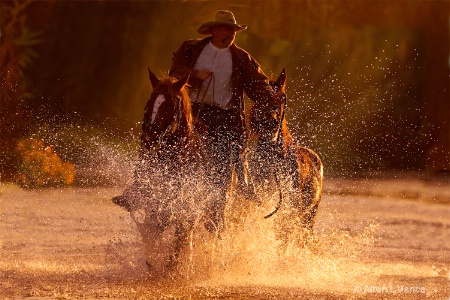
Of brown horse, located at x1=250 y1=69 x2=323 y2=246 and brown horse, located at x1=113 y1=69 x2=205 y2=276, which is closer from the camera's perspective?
brown horse, located at x1=113 y1=69 x2=205 y2=276

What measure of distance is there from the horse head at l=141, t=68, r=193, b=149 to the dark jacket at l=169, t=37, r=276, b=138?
0.75 m

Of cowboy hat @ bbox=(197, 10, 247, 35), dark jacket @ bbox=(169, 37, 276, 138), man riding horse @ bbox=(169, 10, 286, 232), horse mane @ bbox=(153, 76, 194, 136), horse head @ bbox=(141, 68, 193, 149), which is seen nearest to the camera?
horse head @ bbox=(141, 68, 193, 149)

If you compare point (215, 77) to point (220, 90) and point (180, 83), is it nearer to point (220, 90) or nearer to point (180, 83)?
point (220, 90)

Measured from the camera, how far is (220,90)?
10188 mm

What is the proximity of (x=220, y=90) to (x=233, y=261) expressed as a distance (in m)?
1.41

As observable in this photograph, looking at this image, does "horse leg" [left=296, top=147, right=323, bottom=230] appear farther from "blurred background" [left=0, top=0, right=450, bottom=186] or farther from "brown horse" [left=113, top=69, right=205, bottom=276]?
"blurred background" [left=0, top=0, right=450, bottom=186]

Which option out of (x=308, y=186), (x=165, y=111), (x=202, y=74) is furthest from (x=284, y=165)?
(x=165, y=111)

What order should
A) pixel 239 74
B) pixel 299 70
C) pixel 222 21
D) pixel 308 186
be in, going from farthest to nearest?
pixel 299 70 < pixel 308 186 < pixel 239 74 < pixel 222 21

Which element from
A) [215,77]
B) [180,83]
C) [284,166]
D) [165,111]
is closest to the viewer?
[165,111]

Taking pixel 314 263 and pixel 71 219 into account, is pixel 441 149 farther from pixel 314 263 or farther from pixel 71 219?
pixel 314 263

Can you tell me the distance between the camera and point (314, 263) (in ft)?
35.7

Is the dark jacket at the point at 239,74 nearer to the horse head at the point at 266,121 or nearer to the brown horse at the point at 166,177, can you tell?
the horse head at the point at 266,121

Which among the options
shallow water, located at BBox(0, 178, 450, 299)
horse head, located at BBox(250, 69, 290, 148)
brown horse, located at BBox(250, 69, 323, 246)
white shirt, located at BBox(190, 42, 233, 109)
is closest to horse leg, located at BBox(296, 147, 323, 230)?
brown horse, located at BBox(250, 69, 323, 246)

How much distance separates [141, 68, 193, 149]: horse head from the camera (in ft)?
29.7
